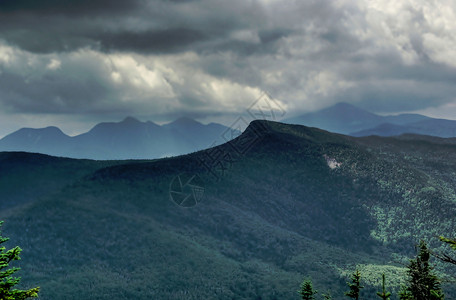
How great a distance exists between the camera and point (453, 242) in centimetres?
2114

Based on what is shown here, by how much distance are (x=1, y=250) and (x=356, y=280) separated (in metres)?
39.1

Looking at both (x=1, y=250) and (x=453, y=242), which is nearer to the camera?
(x=453, y=242)

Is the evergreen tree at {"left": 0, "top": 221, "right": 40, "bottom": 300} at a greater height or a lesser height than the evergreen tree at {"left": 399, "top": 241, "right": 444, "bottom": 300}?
greater

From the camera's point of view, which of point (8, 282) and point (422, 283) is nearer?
point (8, 282)

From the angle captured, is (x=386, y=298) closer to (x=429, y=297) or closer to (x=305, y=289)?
(x=429, y=297)

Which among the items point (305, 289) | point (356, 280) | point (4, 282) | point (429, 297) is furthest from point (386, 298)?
point (4, 282)

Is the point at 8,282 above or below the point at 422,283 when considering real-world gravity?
above

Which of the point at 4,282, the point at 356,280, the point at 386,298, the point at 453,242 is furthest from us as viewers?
the point at 356,280

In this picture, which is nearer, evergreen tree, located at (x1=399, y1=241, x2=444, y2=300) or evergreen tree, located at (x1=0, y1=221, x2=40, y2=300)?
evergreen tree, located at (x1=0, y1=221, x2=40, y2=300)

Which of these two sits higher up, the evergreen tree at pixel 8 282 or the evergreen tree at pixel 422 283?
the evergreen tree at pixel 8 282

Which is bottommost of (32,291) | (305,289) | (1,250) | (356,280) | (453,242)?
(305,289)

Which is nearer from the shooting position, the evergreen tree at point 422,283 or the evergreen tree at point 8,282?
the evergreen tree at point 8,282

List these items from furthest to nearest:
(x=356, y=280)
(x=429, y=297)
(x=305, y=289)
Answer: (x=305, y=289) < (x=356, y=280) < (x=429, y=297)

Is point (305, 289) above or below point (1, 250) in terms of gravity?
below
